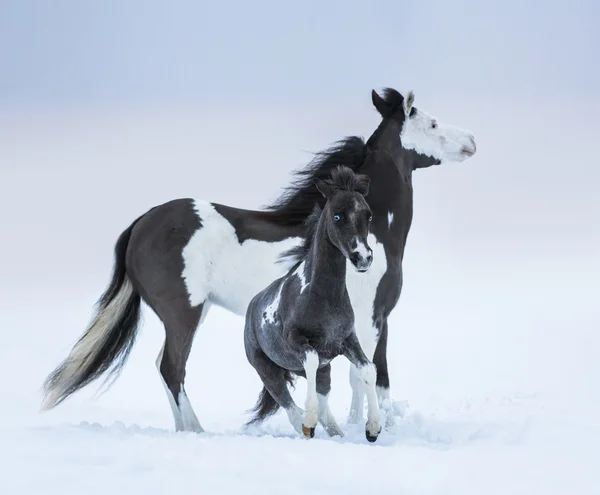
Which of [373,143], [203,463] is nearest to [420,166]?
[373,143]

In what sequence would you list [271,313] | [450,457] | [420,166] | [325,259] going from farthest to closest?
[420,166], [271,313], [325,259], [450,457]

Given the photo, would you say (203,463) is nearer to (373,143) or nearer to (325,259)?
(325,259)

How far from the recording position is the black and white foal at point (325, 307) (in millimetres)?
5066

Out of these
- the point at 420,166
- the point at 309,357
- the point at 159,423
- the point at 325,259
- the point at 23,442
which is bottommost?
the point at 159,423

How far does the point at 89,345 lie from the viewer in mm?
6879

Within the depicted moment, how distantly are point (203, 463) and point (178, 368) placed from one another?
7.01 feet

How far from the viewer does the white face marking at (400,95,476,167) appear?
739cm

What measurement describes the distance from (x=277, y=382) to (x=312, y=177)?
6.49 feet

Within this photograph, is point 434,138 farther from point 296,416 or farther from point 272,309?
point 296,416

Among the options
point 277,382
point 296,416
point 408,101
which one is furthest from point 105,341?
point 408,101

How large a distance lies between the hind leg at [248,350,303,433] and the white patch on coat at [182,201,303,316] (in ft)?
3.88

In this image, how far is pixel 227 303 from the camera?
23.1 ft

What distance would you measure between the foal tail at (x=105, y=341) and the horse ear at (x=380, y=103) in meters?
2.36

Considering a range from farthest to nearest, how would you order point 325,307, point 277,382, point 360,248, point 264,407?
1. point 264,407
2. point 277,382
3. point 325,307
4. point 360,248
